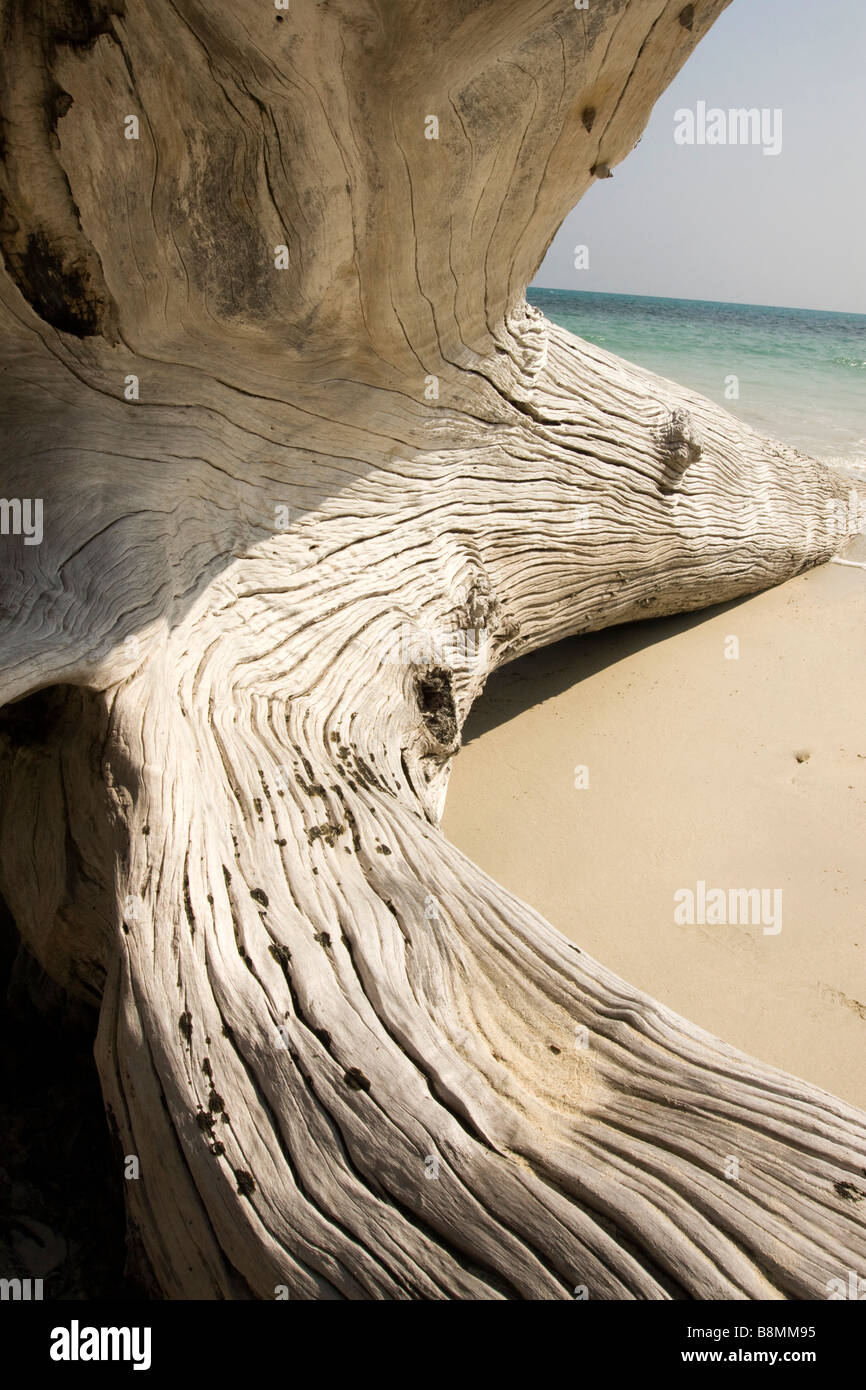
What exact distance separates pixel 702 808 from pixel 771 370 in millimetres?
17040

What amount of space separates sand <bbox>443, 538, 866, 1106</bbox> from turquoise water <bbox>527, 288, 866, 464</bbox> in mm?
5885

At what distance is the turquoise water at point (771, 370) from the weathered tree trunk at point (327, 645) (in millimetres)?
7393

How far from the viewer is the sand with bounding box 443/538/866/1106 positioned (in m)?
3.00

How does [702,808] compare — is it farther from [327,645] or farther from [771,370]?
[771,370]

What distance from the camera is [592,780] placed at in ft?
13.0

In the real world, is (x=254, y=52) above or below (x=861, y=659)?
above

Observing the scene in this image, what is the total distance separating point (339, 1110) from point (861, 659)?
4.21 meters

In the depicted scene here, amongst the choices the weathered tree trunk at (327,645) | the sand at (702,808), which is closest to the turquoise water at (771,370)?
the sand at (702,808)

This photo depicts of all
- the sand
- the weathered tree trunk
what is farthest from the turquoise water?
the weathered tree trunk

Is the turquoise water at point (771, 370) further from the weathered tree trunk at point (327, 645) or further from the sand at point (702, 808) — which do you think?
the weathered tree trunk at point (327, 645)
